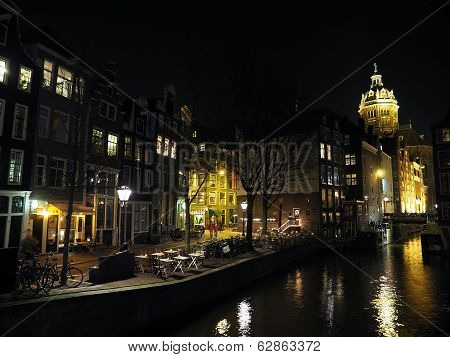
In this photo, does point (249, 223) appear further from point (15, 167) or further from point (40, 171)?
point (15, 167)

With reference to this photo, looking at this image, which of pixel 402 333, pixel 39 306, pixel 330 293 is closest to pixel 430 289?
pixel 330 293

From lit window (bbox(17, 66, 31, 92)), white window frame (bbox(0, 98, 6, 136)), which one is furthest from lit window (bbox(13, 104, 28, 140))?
lit window (bbox(17, 66, 31, 92))

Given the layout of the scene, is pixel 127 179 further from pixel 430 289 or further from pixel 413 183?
pixel 413 183

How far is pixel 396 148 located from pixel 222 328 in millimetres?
87477

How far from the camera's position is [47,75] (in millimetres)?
23219

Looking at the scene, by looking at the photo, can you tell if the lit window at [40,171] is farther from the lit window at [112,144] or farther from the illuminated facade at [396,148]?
the illuminated facade at [396,148]

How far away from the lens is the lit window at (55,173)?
23.2 m

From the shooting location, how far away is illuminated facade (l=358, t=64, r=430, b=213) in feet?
288

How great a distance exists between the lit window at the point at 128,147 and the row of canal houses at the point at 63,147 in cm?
9

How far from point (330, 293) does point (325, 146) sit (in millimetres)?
32117

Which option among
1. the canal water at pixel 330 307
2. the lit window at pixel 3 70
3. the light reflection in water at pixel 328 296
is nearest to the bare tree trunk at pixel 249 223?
the canal water at pixel 330 307

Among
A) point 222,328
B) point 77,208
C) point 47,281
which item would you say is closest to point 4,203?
point 77,208

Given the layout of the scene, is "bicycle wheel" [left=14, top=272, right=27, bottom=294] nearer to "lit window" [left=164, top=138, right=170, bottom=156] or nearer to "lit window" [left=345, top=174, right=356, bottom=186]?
"lit window" [left=164, top=138, right=170, bottom=156]

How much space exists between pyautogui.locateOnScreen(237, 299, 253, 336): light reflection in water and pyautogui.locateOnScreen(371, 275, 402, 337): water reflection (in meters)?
5.59
